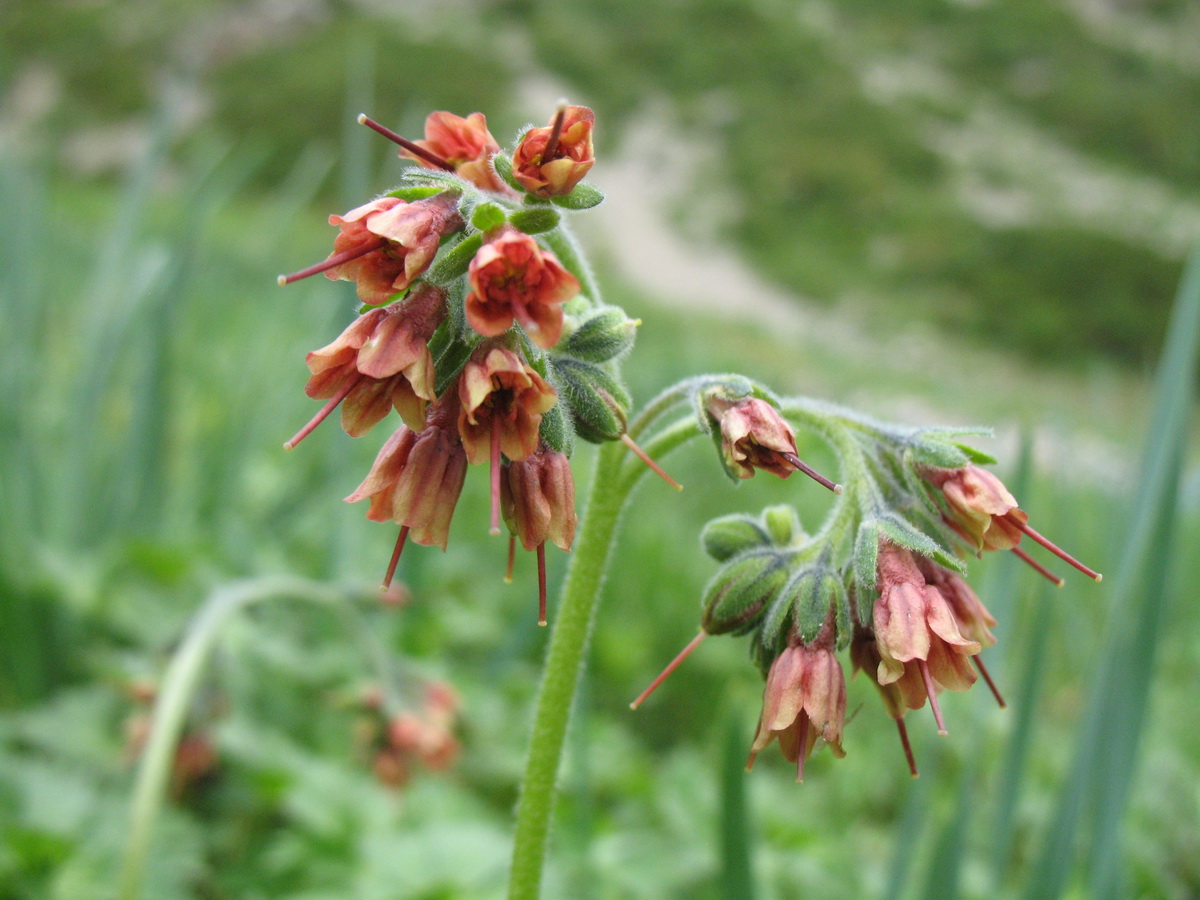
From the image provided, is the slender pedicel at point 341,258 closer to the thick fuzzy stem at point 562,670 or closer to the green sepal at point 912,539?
the thick fuzzy stem at point 562,670

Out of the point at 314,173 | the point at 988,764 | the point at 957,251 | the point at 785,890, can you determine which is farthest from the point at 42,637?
the point at 957,251

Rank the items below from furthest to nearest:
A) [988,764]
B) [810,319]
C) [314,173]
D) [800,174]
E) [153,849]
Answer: [800,174] → [810,319] → [314,173] → [988,764] → [153,849]

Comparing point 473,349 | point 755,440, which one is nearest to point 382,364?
point 473,349

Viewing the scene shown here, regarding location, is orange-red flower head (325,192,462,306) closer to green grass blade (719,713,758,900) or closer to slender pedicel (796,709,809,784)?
slender pedicel (796,709,809,784)

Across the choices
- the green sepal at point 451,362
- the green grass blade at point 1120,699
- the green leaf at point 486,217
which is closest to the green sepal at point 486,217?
the green leaf at point 486,217

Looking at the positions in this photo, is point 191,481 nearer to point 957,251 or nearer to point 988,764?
point 988,764

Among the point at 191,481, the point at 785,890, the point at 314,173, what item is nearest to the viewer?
the point at 785,890
